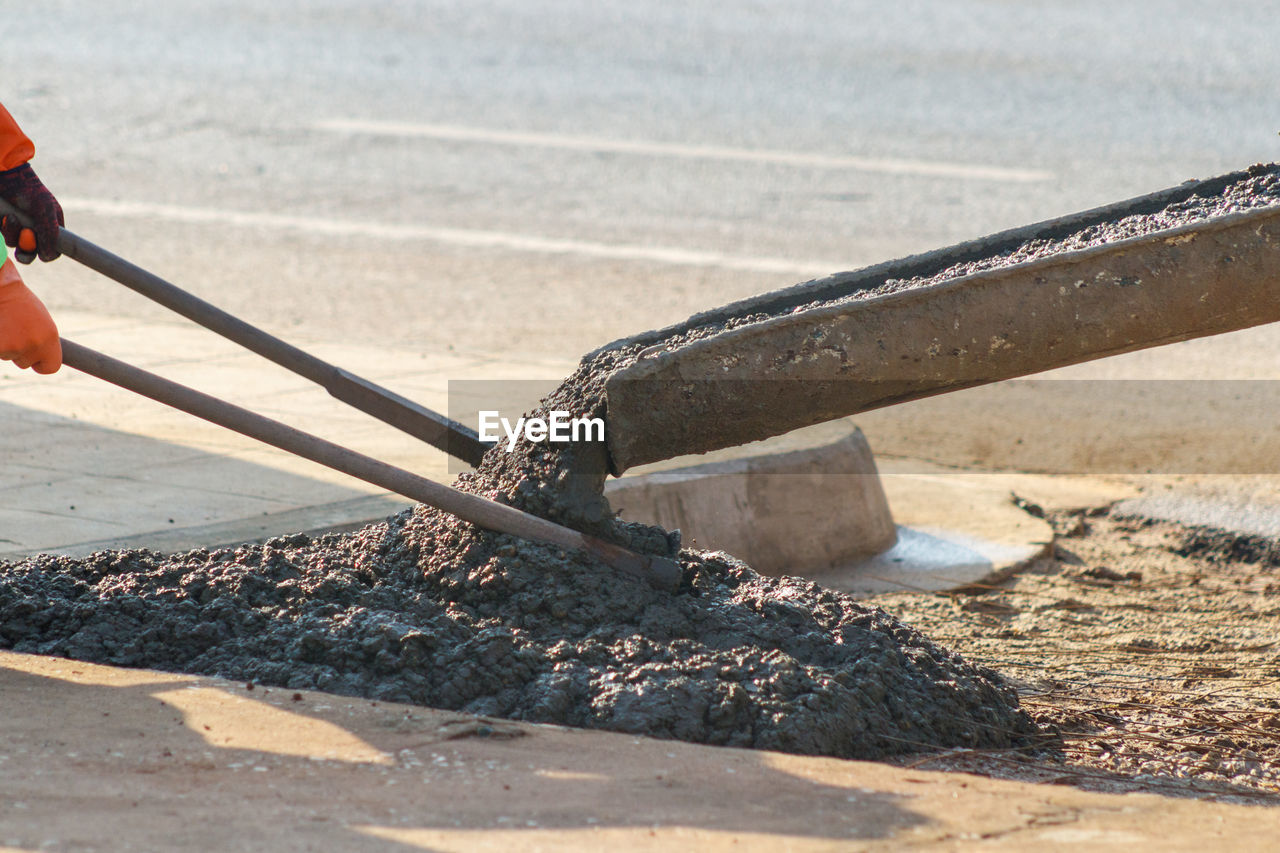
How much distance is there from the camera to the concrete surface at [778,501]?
16.3ft

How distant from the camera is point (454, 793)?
281 cm

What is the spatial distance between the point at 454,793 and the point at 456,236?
6.80 metres

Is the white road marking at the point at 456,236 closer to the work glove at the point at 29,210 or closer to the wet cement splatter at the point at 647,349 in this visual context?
the wet cement splatter at the point at 647,349

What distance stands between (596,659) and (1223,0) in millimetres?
13446

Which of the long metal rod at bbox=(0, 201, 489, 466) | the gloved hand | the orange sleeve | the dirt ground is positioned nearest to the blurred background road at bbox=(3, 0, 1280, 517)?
the dirt ground

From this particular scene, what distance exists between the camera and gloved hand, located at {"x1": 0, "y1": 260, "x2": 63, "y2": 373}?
3355mm

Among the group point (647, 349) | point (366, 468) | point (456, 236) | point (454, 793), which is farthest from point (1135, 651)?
point (456, 236)

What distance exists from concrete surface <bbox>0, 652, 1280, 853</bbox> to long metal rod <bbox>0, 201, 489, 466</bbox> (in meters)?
1.05

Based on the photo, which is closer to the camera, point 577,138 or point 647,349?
point 647,349

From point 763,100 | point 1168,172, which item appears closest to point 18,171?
point 1168,172

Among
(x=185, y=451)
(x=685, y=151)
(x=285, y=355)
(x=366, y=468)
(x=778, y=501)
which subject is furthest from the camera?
(x=685, y=151)

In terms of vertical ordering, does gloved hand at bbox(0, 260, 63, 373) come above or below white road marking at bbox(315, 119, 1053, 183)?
below

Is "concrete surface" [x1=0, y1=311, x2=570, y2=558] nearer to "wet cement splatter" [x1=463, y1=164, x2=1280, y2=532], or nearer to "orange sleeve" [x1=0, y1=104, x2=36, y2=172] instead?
"wet cement splatter" [x1=463, y1=164, x2=1280, y2=532]

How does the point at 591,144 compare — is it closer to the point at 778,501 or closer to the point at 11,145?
the point at 778,501
